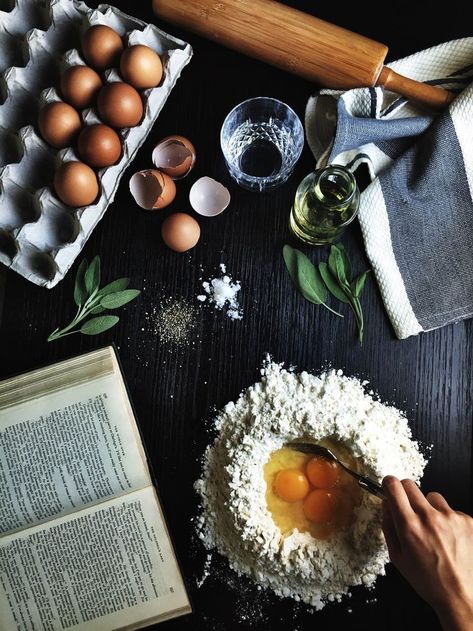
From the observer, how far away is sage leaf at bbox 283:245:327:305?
4.36ft

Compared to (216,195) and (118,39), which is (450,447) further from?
(118,39)

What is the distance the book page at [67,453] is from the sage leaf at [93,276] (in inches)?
7.4

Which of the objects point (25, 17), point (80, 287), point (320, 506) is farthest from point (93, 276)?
point (320, 506)

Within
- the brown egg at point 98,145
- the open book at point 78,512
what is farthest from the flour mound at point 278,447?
the brown egg at point 98,145

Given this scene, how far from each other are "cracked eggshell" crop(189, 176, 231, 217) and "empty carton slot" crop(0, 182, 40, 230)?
32 centimetres

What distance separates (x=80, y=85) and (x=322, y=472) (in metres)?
0.88

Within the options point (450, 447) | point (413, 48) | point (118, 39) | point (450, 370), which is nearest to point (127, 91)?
point (118, 39)

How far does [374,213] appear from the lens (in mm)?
1308

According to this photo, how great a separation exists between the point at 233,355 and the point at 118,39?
66 centimetres

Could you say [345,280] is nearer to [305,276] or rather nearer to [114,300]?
[305,276]

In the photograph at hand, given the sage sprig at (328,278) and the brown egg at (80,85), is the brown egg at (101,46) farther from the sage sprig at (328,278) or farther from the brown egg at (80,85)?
the sage sprig at (328,278)

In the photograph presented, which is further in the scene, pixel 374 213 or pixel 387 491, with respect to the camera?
pixel 374 213

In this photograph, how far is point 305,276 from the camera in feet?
4.36

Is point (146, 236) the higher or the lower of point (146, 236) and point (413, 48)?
the lower
